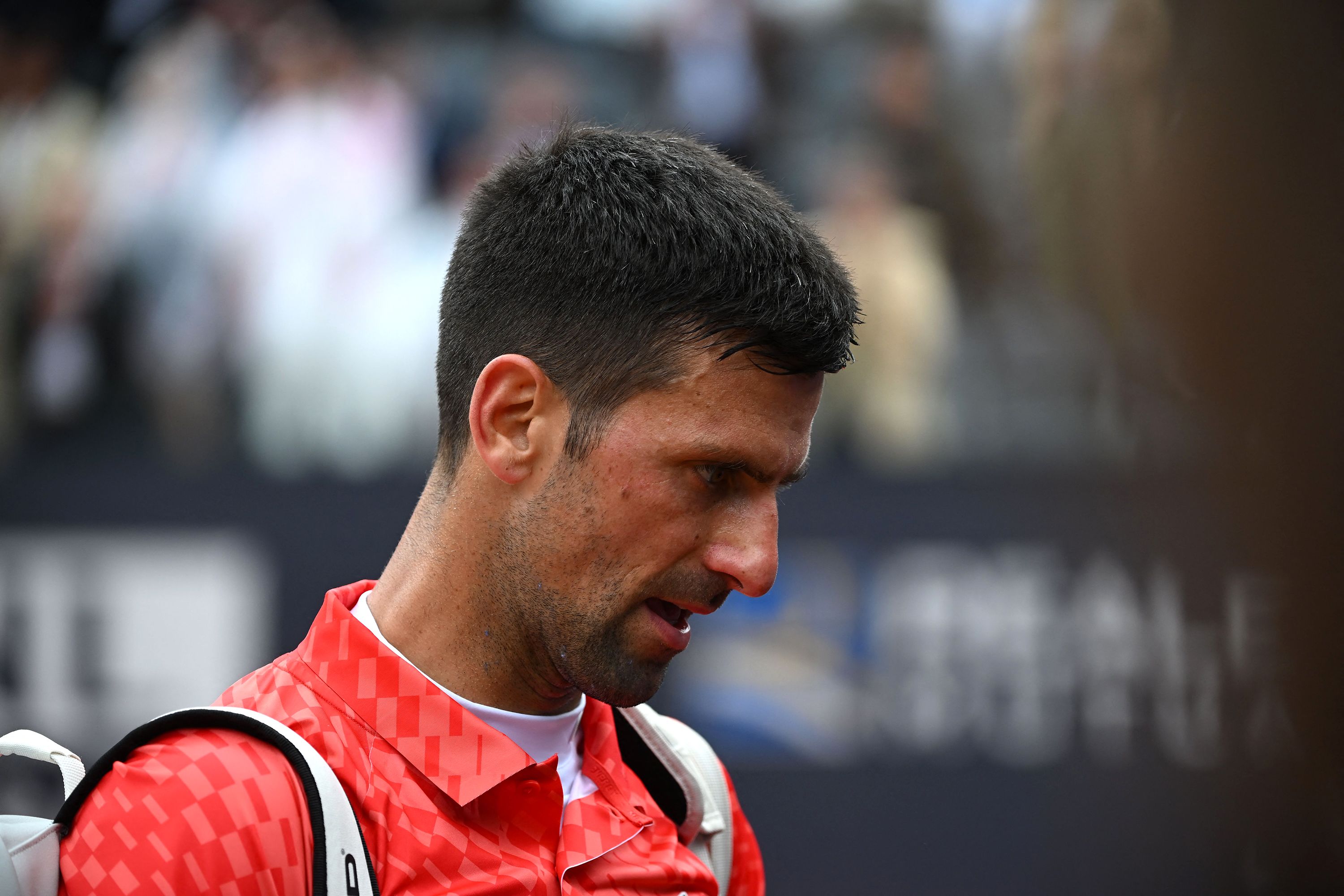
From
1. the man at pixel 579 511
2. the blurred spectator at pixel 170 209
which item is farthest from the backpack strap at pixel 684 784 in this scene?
the blurred spectator at pixel 170 209

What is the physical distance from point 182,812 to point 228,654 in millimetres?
4487

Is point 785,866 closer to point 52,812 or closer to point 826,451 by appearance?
point 826,451

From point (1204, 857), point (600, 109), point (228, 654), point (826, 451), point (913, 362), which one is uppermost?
point (600, 109)

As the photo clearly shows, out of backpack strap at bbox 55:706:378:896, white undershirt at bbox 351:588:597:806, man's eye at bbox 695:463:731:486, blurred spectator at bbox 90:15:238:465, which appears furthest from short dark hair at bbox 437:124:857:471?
blurred spectator at bbox 90:15:238:465

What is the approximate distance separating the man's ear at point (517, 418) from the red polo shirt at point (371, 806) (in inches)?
9.7

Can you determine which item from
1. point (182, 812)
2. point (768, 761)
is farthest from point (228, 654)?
point (182, 812)

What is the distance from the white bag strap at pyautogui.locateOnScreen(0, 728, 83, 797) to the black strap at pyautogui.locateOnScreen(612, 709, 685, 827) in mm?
654

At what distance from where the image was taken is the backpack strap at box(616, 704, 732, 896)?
5.52 ft

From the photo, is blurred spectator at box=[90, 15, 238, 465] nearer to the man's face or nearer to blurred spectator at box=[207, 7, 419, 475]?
blurred spectator at box=[207, 7, 419, 475]

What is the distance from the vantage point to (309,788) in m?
1.27

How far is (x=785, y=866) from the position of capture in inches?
217

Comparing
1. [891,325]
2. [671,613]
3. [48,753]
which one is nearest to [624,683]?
[671,613]

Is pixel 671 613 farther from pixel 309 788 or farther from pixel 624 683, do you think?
pixel 309 788

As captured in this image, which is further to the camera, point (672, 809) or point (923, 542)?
point (923, 542)
